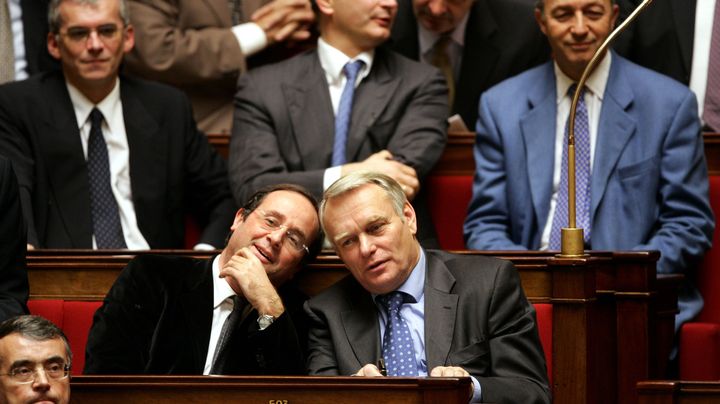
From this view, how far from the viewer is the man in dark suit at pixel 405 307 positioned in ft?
10.6

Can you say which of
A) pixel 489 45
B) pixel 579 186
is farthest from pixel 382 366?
pixel 489 45

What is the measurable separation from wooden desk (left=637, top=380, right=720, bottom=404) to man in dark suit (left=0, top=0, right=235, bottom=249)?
198 centimetres

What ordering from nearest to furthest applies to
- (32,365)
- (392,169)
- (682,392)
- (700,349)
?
(682,392) → (32,365) → (700,349) → (392,169)

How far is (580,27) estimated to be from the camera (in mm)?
4234

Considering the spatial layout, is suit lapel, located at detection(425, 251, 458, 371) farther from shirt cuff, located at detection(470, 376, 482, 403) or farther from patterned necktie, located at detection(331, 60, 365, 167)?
patterned necktie, located at detection(331, 60, 365, 167)

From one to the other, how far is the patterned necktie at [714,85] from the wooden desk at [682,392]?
200cm

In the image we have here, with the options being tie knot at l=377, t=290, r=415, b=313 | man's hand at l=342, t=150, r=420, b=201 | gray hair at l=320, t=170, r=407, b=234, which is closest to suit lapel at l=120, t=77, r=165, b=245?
man's hand at l=342, t=150, r=420, b=201

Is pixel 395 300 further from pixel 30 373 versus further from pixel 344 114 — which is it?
pixel 344 114

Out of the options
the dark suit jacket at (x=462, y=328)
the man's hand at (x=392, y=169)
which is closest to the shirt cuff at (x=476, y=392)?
the dark suit jacket at (x=462, y=328)

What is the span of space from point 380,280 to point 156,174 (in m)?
1.37

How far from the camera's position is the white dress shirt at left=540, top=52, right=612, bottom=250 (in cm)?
424

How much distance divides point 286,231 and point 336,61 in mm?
1093

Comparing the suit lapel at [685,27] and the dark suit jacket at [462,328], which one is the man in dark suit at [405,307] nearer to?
the dark suit jacket at [462,328]

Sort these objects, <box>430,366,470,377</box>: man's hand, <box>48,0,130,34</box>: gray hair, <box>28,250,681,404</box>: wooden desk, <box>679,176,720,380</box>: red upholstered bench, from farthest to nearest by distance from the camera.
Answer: <box>48,0,130,34</box>: gray hair < <box>679,176,720,380</box>: red upholstered bench < <box>28,250,681,404</box>: wooden desk < <box>430,366,470,377</box>: man's hand
